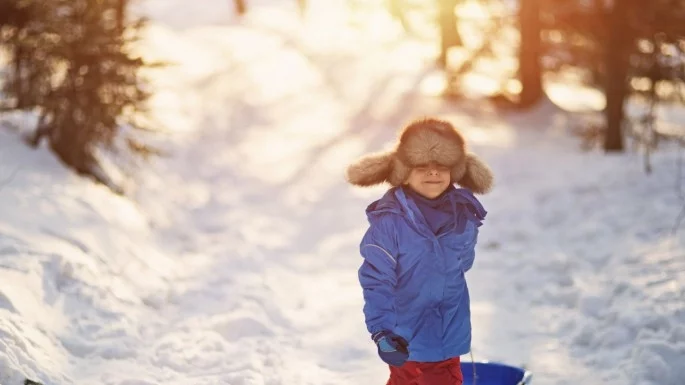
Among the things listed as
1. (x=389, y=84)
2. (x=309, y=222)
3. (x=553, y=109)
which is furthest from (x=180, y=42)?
(x=309, y=222)

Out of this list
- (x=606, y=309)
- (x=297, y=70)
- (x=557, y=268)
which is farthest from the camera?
(x=297, y=70)

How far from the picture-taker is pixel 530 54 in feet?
55.9

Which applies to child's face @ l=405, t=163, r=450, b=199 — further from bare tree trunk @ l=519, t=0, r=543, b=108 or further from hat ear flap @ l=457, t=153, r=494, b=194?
bare tree trunk @ l=519, t=0, r=543, b=108

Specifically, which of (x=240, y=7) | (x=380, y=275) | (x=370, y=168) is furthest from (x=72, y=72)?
(x=240, y=7)

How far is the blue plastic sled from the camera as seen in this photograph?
15.6ft

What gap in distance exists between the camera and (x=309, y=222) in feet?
34.6

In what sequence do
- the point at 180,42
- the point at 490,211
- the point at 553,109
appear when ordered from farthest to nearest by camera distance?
the point at 180,42, the point at 553,109, the point at 490,211

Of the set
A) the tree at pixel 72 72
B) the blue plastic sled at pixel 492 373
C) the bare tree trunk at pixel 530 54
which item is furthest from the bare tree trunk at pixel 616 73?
the blue plastic sled at pixel 492 373

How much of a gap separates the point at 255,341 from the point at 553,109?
42.6 feet

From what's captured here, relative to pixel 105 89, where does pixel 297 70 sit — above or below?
above

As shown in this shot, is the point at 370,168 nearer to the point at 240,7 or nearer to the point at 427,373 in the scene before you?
the point at 427,373

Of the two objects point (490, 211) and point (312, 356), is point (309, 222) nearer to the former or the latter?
point (490, 211)

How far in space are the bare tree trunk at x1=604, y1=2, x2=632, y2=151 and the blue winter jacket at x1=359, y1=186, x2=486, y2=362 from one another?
890cm

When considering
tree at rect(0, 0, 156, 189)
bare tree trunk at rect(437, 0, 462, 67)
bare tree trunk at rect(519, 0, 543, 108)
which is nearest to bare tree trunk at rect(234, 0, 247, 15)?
bare tree trunk at rect(437, 0, 462, 67)
